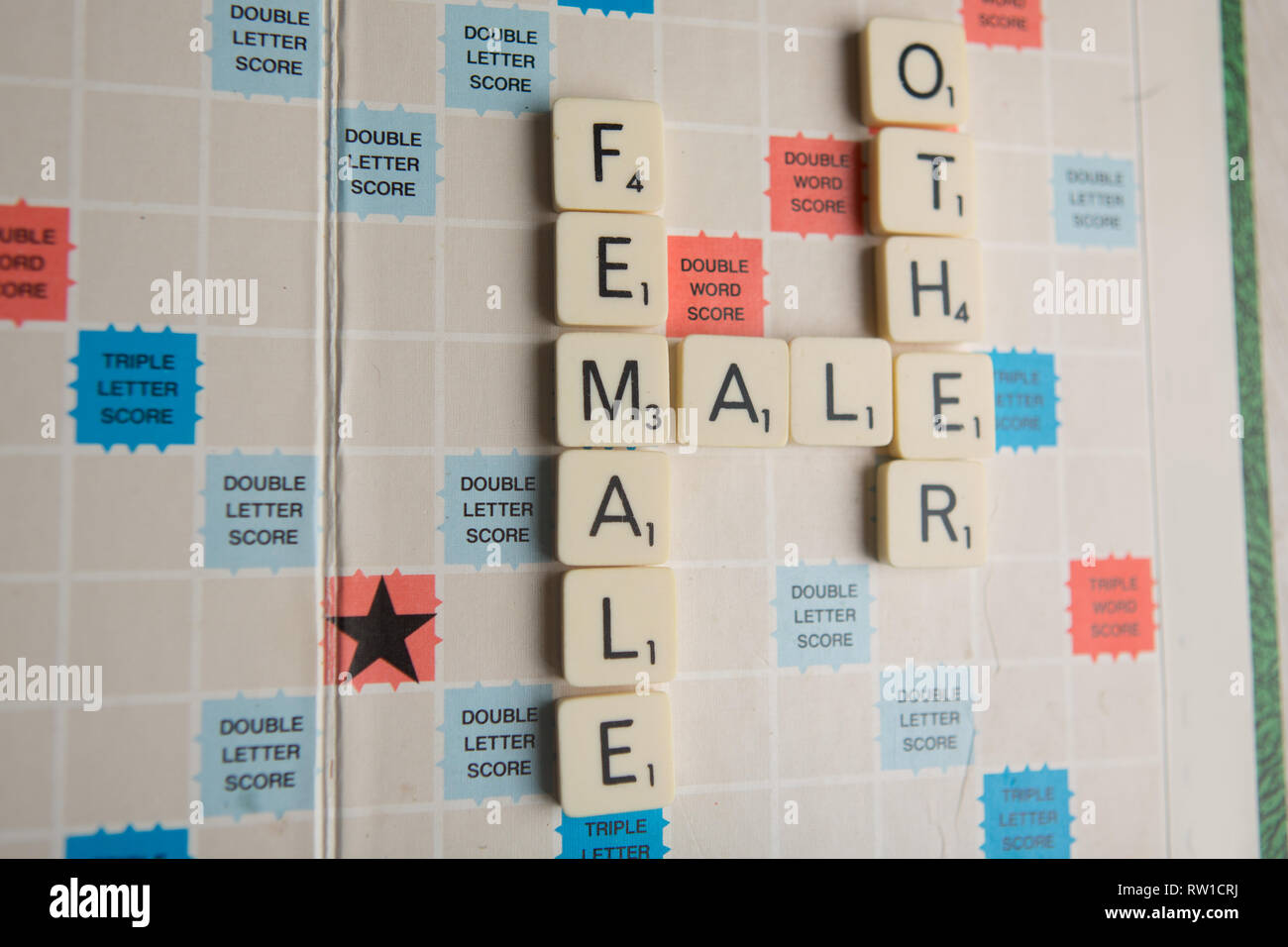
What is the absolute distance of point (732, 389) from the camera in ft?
2.86

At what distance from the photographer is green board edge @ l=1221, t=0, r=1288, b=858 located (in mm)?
997

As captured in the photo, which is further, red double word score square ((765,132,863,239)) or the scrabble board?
red double word score square ((765,132,863,239))

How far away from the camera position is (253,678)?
0.82m

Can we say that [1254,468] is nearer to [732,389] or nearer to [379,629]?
[732,389]

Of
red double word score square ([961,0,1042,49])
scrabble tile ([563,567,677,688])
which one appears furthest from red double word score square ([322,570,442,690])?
red double word score square ([961,0,1042,49])

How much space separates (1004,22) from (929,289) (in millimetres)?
369

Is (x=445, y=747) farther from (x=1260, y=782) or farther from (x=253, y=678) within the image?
(x=1260, y=782)

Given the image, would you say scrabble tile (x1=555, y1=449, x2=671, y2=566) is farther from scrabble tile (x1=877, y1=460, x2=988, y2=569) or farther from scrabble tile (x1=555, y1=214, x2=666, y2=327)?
scrabble tile (x1=877, y1=460, x2=988, y2=569)

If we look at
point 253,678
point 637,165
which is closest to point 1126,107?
point 637,165

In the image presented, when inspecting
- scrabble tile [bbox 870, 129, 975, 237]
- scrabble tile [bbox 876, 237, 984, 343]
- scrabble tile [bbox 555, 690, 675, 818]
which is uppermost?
scrabble tile [bbox 870, 129, 975, 237]

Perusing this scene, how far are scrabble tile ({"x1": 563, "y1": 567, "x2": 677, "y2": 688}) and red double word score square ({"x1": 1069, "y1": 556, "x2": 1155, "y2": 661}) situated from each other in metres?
0.51

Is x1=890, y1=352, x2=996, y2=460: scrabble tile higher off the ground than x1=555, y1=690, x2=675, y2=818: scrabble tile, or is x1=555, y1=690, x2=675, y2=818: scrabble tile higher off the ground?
x1=890, y1=352, x2=996, y2=460: scrabble tile

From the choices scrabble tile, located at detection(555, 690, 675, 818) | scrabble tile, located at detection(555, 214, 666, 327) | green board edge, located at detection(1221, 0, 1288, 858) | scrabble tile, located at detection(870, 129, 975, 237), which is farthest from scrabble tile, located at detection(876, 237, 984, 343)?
scrabble tile, located at detection(555, 690, 675, 818)

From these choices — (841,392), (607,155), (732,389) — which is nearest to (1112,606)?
(841,392)
